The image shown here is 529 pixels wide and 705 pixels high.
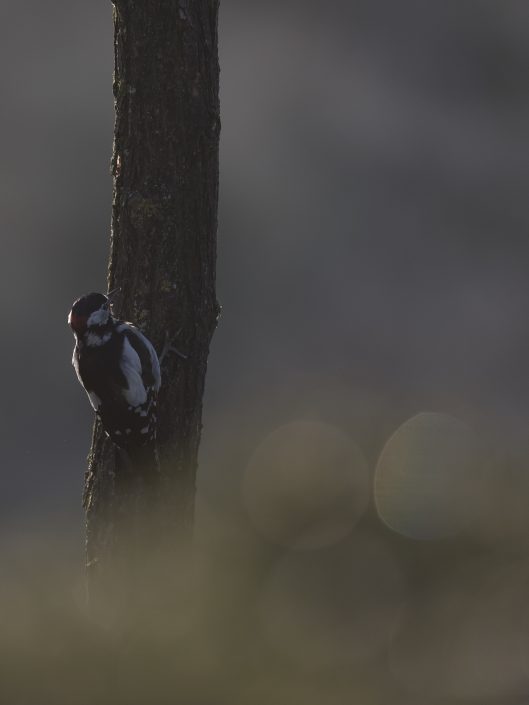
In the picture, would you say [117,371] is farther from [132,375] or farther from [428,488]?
[428,488]

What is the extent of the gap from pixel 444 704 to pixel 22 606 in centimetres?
49

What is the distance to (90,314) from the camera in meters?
4.01

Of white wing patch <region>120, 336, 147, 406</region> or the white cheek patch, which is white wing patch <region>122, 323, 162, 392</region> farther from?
the white cheek patch

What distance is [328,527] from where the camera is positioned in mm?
1136

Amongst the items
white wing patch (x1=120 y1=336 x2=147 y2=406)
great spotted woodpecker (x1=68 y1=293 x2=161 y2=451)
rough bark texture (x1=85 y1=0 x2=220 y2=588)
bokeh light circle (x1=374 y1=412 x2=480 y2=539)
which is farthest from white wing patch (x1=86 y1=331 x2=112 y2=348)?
bokeh light circle (x1=374 y1=412 x2=480 y2=539)

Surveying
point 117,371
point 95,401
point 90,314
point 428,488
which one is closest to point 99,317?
point 90,314

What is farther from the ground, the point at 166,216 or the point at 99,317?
the point at 166,216

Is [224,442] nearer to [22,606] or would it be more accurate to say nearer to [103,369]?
[22,606]

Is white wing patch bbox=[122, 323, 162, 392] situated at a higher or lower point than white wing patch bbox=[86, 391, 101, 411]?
higher

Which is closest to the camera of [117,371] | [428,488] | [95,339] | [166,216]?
[428,488]

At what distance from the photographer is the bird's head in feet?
13.0

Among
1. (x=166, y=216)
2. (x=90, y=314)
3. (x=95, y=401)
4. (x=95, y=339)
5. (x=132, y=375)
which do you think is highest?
(x=166, y=216)

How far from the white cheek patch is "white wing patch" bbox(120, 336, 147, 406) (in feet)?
0.57

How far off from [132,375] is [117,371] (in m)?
0.18
